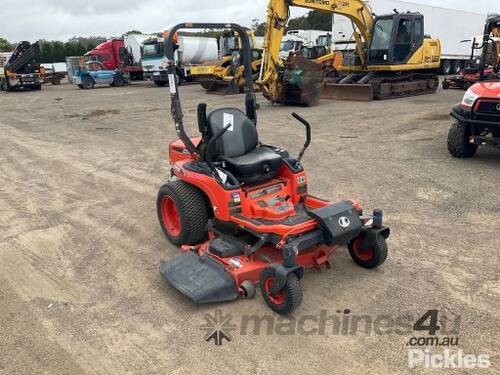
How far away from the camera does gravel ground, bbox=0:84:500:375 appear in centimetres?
291

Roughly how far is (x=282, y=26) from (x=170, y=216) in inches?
381

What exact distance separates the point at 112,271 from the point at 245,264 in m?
1.31

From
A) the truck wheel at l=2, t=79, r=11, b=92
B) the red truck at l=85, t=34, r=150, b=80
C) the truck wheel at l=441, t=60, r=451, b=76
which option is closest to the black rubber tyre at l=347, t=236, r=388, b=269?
the truck wheel at l=441, t=60, r=451, b=76

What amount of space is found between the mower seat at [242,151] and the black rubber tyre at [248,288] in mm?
946

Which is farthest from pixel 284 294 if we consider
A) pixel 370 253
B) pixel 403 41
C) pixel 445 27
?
pixel 445 27

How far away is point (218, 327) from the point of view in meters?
3.19

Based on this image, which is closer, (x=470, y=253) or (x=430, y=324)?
(x=430, y=324)

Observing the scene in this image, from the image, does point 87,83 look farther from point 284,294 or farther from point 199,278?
point 284,294

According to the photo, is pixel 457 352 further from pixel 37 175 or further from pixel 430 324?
pixel 37 175

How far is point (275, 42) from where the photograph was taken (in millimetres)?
12883

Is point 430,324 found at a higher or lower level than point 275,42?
lower

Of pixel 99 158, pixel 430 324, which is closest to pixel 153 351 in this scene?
pixel 430 324

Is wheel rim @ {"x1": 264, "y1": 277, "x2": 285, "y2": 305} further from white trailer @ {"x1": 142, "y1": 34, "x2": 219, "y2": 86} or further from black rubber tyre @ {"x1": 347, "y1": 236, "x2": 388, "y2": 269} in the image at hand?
white trailer @ {"x1": 142, "y1": 34, "x2": 219, "y2": 86}

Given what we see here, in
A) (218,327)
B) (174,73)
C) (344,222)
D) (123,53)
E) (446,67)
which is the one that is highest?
(123,53)
